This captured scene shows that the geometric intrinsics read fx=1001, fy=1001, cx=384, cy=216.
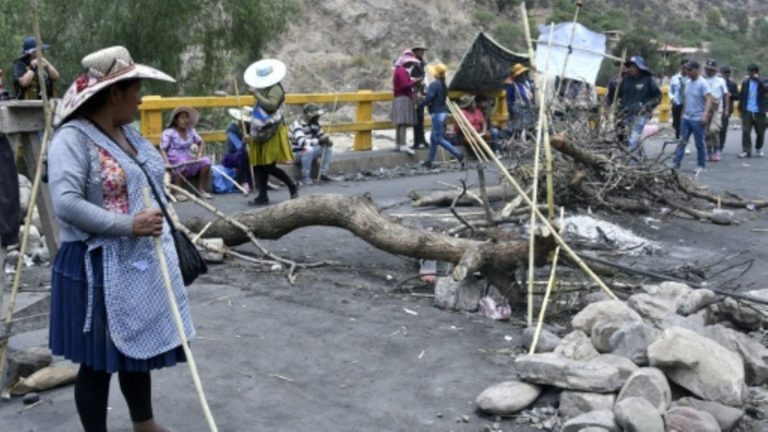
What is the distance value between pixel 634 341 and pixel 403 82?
11308mm

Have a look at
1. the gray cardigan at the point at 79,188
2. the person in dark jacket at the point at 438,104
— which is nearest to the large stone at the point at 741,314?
the gray cardigan at the point at 79,188

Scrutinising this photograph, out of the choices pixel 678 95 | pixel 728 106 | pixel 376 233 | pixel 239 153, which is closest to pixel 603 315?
pixel 376 233

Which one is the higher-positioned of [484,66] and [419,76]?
[484,66]

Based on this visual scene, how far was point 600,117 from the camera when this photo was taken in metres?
11.2

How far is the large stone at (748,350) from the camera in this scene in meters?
A: 5.39

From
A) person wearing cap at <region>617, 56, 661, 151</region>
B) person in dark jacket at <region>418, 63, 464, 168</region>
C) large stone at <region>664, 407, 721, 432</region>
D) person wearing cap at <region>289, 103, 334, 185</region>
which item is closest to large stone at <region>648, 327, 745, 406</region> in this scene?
large stone at <region>664, 407, 721, 432</region>

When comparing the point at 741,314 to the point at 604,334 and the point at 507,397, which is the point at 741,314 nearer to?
the point at 604,334

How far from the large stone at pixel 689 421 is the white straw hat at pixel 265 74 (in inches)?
297

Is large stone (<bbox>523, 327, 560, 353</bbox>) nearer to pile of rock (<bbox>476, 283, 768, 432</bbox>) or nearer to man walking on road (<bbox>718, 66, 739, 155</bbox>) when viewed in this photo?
pile of rock (<bbox>476, 283, 768, 432</bbox>)

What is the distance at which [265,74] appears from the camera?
1146 cm

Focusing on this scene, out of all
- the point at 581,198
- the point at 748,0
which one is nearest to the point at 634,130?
the point at 581,198

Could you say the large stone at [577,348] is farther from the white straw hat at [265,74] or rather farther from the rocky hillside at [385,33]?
the rocky hillside at [385,33]

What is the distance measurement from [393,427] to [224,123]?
637 inches

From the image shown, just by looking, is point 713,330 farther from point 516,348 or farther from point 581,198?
point 581,198
